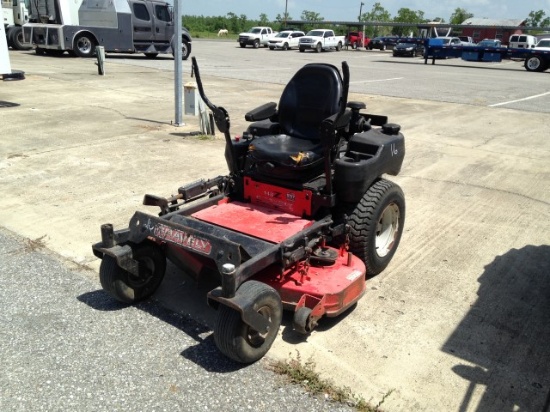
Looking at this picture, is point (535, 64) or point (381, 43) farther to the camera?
point (381, 43)

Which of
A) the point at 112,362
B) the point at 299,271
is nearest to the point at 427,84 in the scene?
the point at 299,271

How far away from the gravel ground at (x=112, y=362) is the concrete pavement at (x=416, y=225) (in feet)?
0.87

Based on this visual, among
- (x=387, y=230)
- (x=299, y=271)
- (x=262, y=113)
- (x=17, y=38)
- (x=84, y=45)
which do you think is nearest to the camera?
(x=299, y=271)

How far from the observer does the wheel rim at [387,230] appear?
15.2 ft

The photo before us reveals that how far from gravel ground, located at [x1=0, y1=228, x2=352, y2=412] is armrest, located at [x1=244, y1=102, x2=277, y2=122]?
6.27 ft

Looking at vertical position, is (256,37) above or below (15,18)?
below

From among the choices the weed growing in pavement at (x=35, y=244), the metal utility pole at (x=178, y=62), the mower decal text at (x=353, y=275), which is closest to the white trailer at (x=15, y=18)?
the metal utility pole at (x=178, y=62)

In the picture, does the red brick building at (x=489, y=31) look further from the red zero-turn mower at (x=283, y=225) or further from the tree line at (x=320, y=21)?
the red zero-turn mower at (x=283, y=225)

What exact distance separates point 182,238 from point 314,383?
4.13 ft

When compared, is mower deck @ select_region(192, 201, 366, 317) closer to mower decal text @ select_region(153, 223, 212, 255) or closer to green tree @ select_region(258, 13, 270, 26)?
mower decal text @ select_region(153, 223, 212, 255)

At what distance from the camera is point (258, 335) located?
325cm

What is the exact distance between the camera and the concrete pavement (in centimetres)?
326

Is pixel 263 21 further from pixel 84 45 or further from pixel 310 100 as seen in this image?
pixel 310 100

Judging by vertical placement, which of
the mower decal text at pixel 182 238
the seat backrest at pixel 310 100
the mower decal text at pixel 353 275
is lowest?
the mower decal text at pixel 353 275
